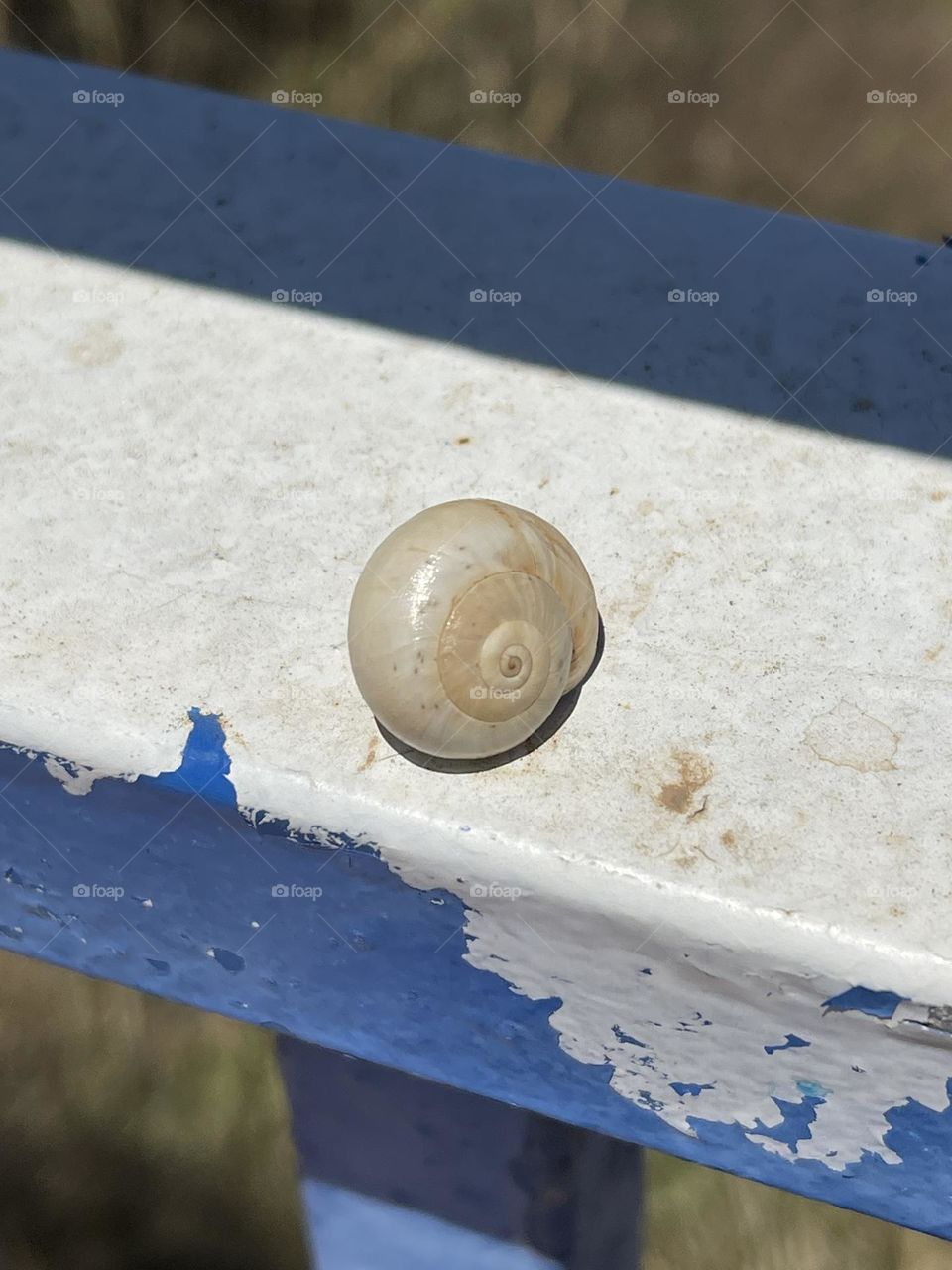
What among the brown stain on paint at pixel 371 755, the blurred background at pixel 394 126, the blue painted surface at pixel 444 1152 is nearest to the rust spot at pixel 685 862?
the brown stain on paint at pixel 371 755

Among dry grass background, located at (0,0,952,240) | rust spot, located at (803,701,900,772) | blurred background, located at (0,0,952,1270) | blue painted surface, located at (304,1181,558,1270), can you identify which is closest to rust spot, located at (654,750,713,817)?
rust spot, located at (803,701,900,772)

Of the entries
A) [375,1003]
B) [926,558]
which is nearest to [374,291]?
[926,558]

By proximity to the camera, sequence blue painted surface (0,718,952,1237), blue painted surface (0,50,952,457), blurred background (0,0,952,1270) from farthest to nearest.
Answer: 1. blurred background (0,0,952,1270)
2. blue painted surface (0,50,952,457)
3. blue painted surface (0,718,952,1237)

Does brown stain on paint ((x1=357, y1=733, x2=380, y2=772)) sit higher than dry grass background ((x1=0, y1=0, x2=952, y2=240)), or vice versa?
dry grass background ((x1=0, y1=0, x2=952, y2=240))

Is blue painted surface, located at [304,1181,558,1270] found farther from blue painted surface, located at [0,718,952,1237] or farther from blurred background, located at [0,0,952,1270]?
blurred background, located at [0,0,952,1270]

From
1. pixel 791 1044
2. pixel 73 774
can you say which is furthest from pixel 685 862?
pixel 73 774

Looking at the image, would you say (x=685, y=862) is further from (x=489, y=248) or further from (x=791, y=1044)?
(x=489, y=248)
